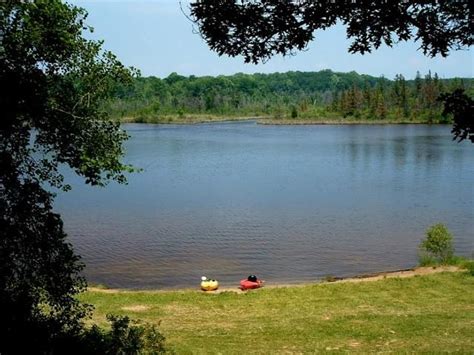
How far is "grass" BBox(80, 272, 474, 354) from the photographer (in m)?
11.8

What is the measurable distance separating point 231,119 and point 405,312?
490ft

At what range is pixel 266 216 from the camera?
34.4m

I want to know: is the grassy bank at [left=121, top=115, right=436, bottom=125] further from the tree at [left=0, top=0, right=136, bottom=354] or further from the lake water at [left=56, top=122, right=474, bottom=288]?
the tree at [left=0, top=0, right=136, bottom=354]

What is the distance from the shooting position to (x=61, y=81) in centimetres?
875

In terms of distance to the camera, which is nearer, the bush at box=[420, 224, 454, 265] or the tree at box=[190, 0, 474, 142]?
the tree at box=[190, 0, 474, 142]

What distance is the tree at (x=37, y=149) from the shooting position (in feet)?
25.3

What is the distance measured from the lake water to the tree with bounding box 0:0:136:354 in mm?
14545

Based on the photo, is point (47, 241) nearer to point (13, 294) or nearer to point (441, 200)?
point (13, 294)

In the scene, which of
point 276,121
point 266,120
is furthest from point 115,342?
point 266,120

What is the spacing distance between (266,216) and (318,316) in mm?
19840

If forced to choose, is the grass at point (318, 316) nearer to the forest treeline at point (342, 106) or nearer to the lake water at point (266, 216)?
the lake water at point (266, 216)

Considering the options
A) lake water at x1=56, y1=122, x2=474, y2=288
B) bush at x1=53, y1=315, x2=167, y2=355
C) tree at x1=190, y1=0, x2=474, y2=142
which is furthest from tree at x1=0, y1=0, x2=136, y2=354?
lake water at x1=56, y1=122, x2=474, y2=288

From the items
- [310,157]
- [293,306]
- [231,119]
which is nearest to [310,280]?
[293,306]

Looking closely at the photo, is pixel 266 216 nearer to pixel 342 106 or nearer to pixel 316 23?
pixel 316 23
